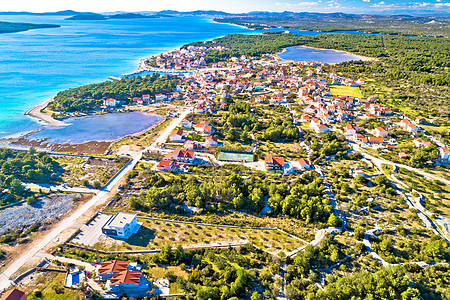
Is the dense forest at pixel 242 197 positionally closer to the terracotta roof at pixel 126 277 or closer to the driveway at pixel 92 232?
the driveway at pixel 92 232

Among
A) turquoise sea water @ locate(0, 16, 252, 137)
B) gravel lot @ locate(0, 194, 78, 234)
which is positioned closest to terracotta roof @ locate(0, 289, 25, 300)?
gravel lot @ locate(0, 194, 78, 234)

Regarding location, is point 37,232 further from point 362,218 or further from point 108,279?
point 362,218

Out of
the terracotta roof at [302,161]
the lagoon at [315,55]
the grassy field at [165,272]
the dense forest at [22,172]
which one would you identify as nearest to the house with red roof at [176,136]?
the dense forest at [22,172]

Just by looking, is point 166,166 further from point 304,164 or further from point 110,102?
point 110,102

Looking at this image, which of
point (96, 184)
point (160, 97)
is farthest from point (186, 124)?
point (96, 184)

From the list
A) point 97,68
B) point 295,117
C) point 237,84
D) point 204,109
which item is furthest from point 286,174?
point 97,68

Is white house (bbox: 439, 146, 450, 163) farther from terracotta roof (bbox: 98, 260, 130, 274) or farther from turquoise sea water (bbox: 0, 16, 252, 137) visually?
turquoise sea water (bbox: 0, 16, 252, 137)
